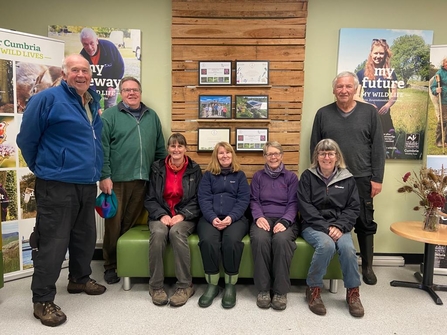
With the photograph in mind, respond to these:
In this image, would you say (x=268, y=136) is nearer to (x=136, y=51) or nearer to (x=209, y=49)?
(x=209, y=49)

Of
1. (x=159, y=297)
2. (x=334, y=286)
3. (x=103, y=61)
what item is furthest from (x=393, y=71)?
(x=159, y=297)

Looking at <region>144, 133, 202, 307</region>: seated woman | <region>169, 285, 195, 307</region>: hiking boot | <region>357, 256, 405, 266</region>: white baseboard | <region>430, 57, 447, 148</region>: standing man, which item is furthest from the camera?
<region>357, 256, 405, 266</region>: white baseboard

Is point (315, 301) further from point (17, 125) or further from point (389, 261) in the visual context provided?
point (17, 125)

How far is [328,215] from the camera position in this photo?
8.43ft

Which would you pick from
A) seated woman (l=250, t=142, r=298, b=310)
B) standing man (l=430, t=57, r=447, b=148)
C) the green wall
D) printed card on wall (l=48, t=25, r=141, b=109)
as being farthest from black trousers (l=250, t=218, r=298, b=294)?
printed card on wall (l=48, t=25, r=141, b=109)

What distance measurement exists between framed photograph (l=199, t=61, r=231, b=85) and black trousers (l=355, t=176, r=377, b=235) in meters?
1.53

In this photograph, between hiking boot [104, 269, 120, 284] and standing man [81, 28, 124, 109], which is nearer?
hiking boot [104, 269, 120, 284]

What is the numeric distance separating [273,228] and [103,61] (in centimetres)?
226

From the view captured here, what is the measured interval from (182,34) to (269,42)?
2.74 ft

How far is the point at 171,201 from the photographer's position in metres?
2.81

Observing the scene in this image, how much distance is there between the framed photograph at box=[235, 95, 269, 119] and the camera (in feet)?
10.3

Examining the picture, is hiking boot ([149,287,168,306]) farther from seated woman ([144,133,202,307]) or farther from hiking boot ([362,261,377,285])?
hiking boot ([362,261,377,285])

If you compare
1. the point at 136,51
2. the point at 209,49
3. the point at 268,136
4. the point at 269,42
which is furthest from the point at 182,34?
the point at 268,136

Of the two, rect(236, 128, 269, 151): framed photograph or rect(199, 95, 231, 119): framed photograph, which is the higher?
rect(199, 95, 231, 119): framed photograph
